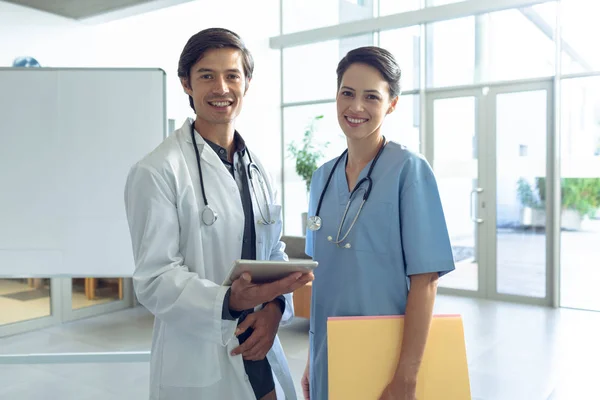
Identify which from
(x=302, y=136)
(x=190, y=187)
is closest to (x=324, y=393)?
(x=190, y=187)

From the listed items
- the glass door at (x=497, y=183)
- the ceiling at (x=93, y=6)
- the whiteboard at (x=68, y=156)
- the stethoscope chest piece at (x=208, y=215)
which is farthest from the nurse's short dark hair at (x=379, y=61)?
the glass door at (x=497, y=183)

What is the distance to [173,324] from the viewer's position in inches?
44.7

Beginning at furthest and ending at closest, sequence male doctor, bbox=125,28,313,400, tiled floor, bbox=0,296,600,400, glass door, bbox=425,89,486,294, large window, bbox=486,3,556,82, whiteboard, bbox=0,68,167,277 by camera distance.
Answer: glass door, bbox=425,89,486,294 < large window, bbox=486,3,556,82 < tiled floor, bbox=0,296,600,400 < whiteboard, bbox=0,68,167,277 < male doctor, bbox=125,28,313,400

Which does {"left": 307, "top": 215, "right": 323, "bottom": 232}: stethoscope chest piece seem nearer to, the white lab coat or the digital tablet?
the white lab coat

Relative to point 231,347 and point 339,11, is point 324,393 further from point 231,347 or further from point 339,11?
point 339,11

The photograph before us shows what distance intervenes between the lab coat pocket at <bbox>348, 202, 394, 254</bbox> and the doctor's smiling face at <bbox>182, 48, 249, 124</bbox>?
1.44ft

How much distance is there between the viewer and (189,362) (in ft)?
3.94

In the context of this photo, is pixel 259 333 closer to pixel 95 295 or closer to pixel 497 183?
pixel 95 295

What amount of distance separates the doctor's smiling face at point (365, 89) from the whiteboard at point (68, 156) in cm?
190

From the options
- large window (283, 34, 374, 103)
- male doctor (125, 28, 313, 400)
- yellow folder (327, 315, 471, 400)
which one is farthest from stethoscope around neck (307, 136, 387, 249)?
large window (283, 34, 374, 103)

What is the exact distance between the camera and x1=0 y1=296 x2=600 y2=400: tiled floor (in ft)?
10.4

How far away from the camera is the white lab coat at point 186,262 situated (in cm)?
111

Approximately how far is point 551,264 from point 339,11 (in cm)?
427

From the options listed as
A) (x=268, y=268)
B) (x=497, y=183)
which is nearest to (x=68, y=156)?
(x=268, y=268)
